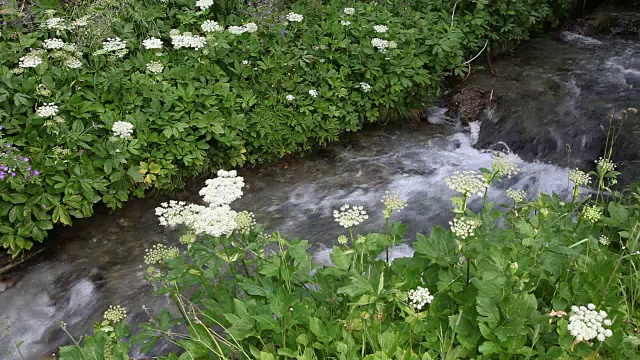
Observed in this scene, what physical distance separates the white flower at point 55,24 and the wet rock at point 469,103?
13.9ft

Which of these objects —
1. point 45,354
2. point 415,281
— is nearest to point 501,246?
point 415,281

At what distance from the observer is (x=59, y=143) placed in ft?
13.1

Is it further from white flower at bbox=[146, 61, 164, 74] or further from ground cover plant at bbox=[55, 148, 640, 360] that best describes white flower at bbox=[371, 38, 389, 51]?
ground cover plant at bbox=[55, 148, 640, 360]

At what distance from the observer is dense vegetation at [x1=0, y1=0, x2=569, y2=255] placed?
156 inches

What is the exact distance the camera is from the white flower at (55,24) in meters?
4.39

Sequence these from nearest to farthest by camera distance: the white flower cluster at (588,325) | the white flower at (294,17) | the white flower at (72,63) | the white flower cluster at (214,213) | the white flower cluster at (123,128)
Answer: the white flower cluster at (588,325) < the white flower cluster at (214,213) < the white flower cluster at (123,128) < the white flower at (72,63) < the white flower at (294,17)

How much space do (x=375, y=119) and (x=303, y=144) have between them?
2.92 feet

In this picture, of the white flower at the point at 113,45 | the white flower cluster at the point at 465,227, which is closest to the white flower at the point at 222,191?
the white flower cluster at the point at 465,227

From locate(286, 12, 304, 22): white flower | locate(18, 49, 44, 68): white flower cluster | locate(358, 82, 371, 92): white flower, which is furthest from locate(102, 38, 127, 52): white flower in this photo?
locate(358, 82, 371, 92): white flower

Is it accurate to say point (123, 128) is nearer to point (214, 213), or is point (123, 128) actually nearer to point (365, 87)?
point (214, 213)

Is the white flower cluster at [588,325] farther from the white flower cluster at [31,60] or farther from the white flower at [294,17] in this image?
the white flower at [294,17]

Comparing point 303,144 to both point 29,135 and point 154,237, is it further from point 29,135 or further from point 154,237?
point 29,135

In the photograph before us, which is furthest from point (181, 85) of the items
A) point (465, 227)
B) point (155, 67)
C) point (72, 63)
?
point (465, 227)

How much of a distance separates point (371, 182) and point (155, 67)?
89.7 inches
